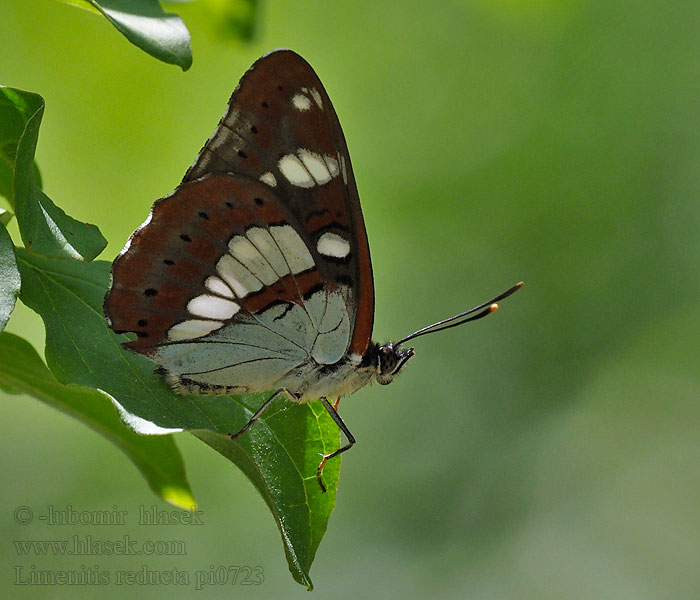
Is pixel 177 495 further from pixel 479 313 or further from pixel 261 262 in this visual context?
pixel 479 313

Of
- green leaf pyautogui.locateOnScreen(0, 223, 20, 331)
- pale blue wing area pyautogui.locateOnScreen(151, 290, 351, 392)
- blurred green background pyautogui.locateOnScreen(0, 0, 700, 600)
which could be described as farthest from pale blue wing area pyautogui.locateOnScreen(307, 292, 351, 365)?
blurred green background pyautogui.locateOnScreen(0, 0, 700, 600)

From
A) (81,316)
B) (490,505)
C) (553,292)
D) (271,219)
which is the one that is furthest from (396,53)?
(81,316)

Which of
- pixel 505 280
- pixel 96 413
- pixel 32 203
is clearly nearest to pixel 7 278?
pixel 32 203

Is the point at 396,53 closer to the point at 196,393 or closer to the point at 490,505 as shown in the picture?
the point at 490,505

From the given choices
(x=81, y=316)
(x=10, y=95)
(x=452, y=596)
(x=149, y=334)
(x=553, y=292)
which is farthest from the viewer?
(x=553, y=292)

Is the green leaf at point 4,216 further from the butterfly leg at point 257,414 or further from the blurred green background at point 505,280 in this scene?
the blurred green background at point 505,280

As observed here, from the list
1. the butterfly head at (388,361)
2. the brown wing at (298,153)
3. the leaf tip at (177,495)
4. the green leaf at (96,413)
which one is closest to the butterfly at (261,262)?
the brown wing at (298,153)
